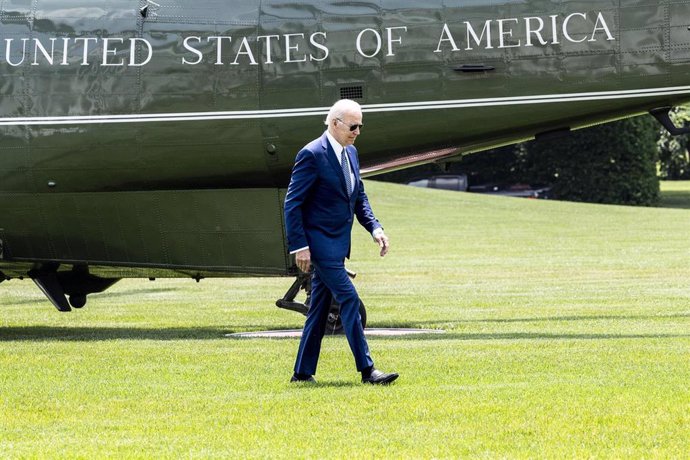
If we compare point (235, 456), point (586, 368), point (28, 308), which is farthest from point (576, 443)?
point (28, 308)

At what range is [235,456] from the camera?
6.75m

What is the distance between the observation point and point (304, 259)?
8992 millimetres

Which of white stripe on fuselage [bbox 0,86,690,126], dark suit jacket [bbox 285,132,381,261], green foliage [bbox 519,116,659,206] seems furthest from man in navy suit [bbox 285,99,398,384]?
green foliage [bbox 519,116,659,206]

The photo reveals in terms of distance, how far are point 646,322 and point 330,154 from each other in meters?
5.71

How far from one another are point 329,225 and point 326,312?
2.09ft

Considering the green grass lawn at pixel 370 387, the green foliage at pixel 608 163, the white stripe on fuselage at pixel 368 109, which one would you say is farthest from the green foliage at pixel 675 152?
the white stripe on fuselage at pixel 368 109

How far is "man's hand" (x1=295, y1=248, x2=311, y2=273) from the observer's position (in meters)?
8.98

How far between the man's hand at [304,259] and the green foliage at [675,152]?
46.4m

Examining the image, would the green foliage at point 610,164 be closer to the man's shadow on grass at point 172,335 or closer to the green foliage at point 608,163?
the green foliage at point 608,163

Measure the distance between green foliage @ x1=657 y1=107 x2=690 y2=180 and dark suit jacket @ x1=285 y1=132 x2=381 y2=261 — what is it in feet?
151

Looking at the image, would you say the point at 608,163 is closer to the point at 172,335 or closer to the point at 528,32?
the point at 172,335

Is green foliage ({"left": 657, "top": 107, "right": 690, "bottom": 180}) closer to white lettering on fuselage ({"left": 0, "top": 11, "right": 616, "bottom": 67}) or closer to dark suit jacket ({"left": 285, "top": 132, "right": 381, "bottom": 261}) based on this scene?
white lettering on fuselage ({"left": 0, "top": 11, "right": 616, "bottom": 67})

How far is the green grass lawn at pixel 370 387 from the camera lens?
709 centimetres

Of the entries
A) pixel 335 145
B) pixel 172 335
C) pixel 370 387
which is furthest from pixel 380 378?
pixel 172 335
